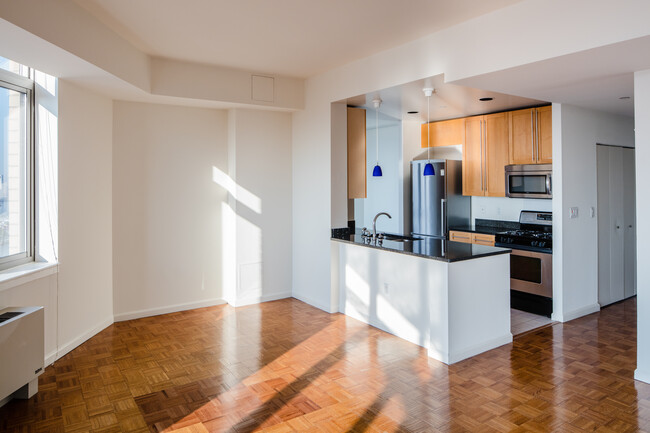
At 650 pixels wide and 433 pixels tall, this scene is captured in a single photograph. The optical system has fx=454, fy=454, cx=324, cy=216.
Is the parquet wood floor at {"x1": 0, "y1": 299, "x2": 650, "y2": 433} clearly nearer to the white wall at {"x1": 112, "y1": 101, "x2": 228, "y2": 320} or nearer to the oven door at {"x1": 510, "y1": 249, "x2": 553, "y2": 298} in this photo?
the oven door at {"x1": 510, "y1": 249, "x2": 553, "y2": 298}

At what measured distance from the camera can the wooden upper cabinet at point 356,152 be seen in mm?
5598

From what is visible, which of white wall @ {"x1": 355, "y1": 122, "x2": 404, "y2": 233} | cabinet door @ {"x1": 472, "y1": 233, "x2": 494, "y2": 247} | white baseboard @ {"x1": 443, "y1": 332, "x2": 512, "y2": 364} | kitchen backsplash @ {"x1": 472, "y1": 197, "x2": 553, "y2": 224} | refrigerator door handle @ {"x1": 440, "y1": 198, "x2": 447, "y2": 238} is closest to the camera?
white baseboard @ {"x1": 443, "y1": 332, "x2": 512, "y2": 364}

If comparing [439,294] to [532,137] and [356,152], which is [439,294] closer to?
[356,152]

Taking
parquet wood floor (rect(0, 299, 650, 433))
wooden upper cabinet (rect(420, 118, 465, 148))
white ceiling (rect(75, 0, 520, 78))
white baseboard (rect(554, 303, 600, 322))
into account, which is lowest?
parquet wood floor (rect(0, 299, 650, 433))

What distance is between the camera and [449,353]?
3.78 m

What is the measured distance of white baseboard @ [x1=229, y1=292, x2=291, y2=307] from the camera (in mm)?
5673

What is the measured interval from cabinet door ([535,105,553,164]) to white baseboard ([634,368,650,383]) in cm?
258

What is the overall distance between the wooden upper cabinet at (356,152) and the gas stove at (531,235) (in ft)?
5.97

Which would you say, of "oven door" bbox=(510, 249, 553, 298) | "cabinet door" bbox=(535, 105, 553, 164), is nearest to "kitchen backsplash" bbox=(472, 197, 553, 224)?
"cabinet door" bbox=(535, 105, 553, 164)

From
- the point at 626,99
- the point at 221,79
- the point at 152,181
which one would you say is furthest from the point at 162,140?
the point at 626,99

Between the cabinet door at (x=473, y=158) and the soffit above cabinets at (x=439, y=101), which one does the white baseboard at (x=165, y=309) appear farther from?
the cabinet door at (x=473, y=158)

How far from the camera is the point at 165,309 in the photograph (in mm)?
5410

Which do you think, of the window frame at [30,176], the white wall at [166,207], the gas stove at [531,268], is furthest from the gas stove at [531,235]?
the window frame at [30,176]

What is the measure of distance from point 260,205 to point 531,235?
3314 millimetres
